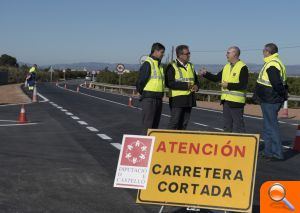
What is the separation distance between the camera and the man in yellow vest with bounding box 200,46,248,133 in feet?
31.1

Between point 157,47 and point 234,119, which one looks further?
point 234,119

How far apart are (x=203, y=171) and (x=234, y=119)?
12.9 ft

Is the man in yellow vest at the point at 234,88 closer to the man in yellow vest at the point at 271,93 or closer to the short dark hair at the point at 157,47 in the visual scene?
the man in yellow vest at the point at 271,93

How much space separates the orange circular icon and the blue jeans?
516 centimetres

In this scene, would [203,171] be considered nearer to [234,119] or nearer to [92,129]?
[234,119]

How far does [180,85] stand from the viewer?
27.9ft

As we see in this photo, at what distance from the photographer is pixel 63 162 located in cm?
943

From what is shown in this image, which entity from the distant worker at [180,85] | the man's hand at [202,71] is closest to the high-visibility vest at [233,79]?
the man's hand at [202,71]

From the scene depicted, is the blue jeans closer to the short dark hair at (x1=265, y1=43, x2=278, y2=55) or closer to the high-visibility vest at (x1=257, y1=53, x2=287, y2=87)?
the high-visibility vest at (x1=257, y1=53, x2=287, y2=87)

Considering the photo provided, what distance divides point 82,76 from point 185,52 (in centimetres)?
14988

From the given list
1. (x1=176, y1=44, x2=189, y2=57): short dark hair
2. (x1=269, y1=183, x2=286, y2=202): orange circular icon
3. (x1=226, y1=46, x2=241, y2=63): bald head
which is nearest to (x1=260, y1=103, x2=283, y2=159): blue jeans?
(x1=226, y1=46, x2=241, y2=63): bald head

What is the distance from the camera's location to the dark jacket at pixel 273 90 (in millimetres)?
9914

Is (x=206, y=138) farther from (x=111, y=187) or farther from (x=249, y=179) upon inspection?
(x=111, y=187)

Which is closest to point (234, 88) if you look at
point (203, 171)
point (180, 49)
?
point (180, 49)
